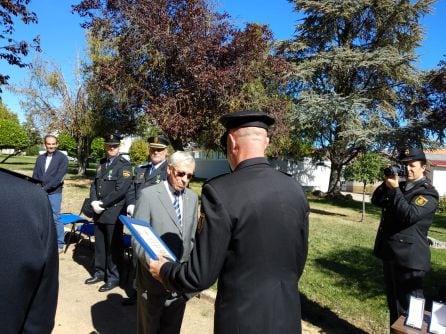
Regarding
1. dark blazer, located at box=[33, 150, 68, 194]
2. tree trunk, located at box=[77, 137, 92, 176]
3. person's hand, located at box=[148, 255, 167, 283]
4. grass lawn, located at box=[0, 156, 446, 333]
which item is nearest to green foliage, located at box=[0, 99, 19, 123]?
tree trunk, located at box=[77, 137, 92, 176]

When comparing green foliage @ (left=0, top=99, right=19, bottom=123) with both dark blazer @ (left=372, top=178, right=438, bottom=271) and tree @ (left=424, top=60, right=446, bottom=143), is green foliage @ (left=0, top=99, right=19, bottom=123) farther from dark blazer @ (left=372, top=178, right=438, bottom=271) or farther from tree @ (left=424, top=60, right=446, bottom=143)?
dark blazer @ (left=372, top=178, right=438, bottom=271)

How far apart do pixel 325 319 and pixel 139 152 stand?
33253 millimetres

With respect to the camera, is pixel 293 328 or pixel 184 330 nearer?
pixel 293 328

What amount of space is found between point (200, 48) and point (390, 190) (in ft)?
32.8

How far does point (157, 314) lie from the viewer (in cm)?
315

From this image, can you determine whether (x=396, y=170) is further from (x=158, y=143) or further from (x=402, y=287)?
(x=158, y=143)

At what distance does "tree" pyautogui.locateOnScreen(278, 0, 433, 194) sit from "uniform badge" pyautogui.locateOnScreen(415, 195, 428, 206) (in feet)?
57.9

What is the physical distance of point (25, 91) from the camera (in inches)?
935

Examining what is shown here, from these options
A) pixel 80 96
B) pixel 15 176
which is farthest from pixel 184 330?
pixel 80 96

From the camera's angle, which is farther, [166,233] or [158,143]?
[158,143]

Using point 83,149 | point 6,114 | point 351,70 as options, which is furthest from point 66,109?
point 6,114

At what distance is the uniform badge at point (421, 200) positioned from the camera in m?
3.53

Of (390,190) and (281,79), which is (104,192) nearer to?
(390,190)

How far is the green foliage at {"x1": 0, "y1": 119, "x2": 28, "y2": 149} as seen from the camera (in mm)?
39125
